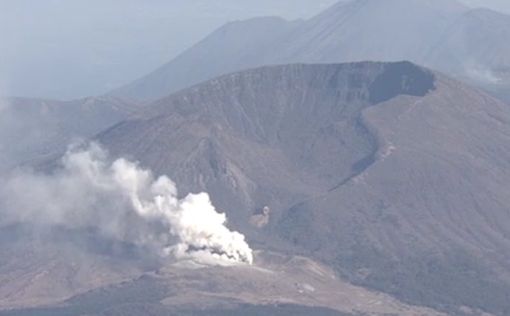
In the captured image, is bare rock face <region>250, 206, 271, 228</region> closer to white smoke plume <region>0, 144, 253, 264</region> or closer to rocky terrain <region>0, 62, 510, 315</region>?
rocky terrain <region>0, 62, 510, 315</region>

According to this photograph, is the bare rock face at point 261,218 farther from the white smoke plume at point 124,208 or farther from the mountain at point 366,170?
the white smoke plume at point 124,208

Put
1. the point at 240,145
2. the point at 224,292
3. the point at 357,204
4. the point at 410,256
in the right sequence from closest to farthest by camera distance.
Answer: the point at 224,292, the point at 410,256, the point at 357,204, the point at 240,145

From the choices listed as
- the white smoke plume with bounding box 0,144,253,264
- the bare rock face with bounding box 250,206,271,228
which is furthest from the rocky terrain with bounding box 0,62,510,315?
the white smoke plume with bounding box 0,144,253,264

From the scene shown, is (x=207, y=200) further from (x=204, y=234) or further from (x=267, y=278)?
(x=267, y=278)

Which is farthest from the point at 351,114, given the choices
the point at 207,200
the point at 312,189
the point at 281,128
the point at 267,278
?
the point at 267,278

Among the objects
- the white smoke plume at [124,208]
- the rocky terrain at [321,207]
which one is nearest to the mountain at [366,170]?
the rocky terrain at [321,207]

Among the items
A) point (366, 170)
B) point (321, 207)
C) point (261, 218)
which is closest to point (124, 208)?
point (261, 218)
